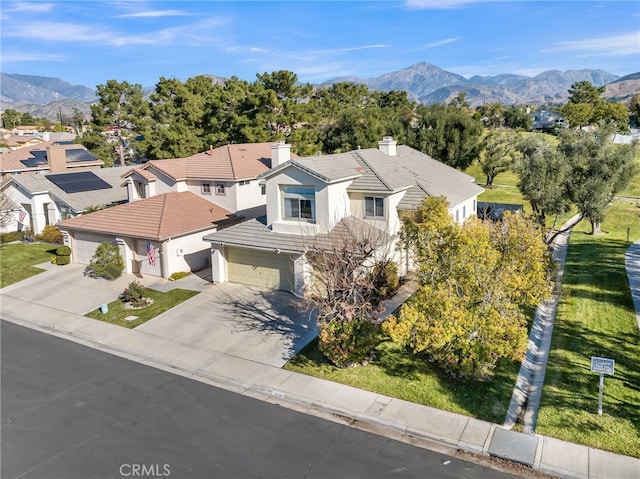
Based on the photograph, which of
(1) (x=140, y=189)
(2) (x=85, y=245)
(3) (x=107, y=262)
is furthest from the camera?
(1) (x=140, y=189)

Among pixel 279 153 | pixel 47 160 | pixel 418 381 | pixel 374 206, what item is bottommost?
pixel 418 381

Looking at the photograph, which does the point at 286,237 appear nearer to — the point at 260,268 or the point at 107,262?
Answer: the point at 260,268

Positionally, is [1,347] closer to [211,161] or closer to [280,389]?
[280,389]

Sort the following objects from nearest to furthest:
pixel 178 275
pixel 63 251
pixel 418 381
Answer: pixel 418 381, pixel 178 275, pixel 63 251

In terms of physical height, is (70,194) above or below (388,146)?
below

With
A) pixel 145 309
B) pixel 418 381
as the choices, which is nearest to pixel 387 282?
pixel 418 381

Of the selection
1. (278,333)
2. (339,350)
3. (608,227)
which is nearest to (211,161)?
(278,333)

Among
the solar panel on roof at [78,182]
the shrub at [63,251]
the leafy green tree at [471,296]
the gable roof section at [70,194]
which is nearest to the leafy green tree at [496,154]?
the gable roof section at [70,194]
